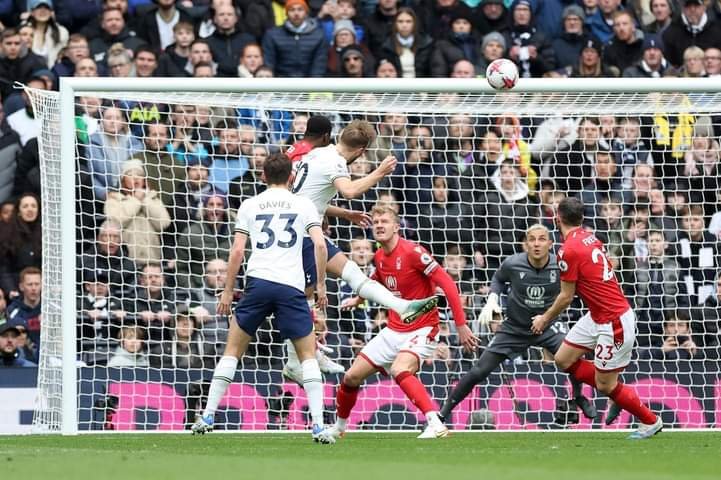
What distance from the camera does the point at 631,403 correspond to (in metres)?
12.6

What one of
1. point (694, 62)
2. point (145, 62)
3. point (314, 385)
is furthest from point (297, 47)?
point (314, 385)

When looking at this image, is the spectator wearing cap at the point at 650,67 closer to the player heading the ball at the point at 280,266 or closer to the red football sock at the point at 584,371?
the red football sock at the point at 584,371

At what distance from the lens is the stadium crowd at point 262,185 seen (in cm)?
1503

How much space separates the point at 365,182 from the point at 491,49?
7070 millimetres

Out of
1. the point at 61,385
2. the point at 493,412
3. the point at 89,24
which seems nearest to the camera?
the point at 61,385

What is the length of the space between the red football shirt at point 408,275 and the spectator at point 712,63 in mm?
7575

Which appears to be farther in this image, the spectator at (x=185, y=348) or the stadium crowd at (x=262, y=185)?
the stadium crowd at (x=262, y=185)

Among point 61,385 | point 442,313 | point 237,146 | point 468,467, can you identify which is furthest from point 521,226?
point 468,467

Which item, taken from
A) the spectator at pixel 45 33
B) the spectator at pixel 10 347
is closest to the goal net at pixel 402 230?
the spectator at pixel 10 347

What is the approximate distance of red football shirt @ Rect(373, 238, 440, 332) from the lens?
41.5 feet

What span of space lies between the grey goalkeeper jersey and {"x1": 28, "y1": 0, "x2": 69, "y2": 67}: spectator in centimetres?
706

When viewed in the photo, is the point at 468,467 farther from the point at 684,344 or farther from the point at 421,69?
the point at 421,69

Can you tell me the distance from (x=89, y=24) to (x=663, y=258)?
7.95 m

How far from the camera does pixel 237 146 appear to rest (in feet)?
53.5
